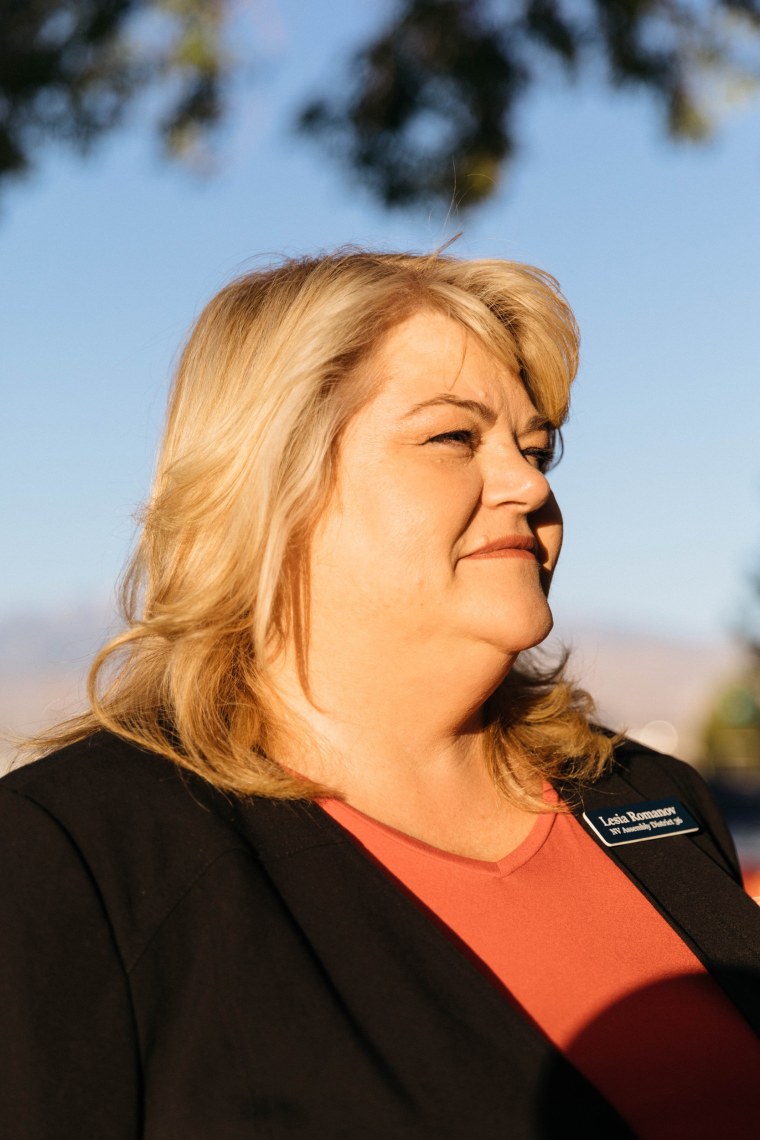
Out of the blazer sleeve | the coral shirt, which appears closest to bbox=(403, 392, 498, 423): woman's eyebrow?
the coral shirt

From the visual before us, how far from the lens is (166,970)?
68.8 inches

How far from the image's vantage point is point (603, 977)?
2.02m

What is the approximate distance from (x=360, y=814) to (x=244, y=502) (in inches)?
22.2

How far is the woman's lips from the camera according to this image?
2.23 m

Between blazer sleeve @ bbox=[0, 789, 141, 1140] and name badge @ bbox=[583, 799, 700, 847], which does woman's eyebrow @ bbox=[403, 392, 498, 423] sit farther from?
blazer sleeve @ bbox=[0, 789, 141, 1140]

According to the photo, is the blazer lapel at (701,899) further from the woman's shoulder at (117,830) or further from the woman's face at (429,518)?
the woman's shoulder at (117,830)

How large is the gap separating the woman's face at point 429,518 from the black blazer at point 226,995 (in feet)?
1.43

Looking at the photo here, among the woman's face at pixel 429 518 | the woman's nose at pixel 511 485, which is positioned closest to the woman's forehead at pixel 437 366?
the woman's face at pixel 429 518

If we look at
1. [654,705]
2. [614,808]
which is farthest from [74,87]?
[654,705]

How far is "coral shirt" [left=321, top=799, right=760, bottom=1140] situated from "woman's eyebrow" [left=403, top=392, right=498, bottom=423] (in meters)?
0.68

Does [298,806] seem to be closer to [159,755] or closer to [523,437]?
[159,755]

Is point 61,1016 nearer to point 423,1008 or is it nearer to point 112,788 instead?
point 112,788

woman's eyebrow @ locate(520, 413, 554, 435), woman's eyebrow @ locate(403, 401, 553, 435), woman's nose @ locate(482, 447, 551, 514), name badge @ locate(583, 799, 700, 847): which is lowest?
name badge @ locate(583, 799, 700, 847)

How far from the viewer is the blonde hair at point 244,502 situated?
218 cm
